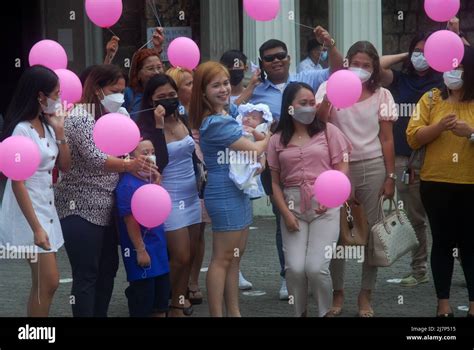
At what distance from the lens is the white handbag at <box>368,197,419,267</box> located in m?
7.64

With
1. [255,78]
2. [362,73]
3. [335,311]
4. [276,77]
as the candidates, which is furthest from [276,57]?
[335,311]

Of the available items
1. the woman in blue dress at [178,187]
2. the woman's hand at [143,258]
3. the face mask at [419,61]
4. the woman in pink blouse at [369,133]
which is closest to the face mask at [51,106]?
the woman in blue dress at [178,187]

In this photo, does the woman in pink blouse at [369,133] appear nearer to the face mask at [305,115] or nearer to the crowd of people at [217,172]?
the crowd of people at [217,172]

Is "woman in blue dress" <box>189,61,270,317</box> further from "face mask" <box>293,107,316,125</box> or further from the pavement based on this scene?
the pavement

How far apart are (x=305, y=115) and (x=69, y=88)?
1436mm

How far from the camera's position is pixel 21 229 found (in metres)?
6.55

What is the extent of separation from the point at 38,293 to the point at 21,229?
0.36 metres

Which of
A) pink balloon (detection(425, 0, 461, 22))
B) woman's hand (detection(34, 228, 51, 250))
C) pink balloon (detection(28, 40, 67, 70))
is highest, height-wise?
pink balloon (detection(425, 0, 461, 22))

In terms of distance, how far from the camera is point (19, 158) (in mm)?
6277

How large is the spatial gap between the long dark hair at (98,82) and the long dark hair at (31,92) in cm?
39

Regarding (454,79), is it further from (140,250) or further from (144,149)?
(140,250)

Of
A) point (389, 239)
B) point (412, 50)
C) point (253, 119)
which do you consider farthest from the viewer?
point (412, 50)

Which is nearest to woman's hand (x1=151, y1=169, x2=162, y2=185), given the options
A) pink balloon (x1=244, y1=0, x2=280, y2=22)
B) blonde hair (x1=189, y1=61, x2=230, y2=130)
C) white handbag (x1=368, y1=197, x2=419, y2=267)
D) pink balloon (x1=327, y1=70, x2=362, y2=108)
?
blonde hair (x1=189, y1=61, x2=230, y2=130)

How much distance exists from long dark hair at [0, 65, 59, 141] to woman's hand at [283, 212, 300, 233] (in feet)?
5.38
